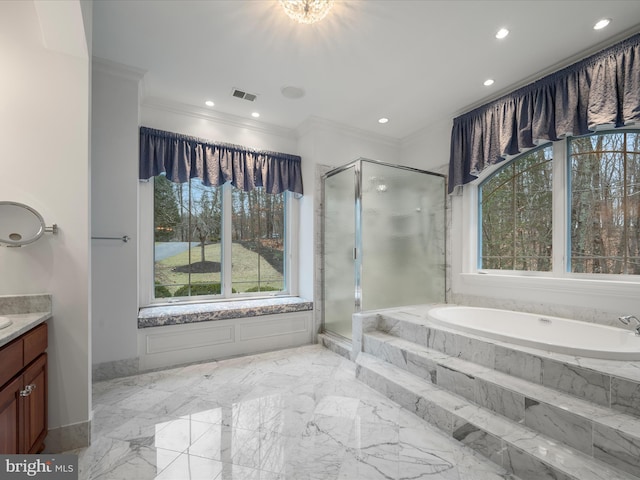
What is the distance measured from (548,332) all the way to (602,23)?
89.5 inches

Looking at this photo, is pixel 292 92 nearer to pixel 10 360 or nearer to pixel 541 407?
pixel 10 360

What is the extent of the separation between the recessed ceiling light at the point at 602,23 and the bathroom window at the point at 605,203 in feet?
2.76

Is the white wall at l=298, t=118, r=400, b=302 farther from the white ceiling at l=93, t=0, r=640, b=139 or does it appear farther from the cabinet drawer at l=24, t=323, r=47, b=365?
the cabinet drawer at l=24, t=323, r=47, b=365

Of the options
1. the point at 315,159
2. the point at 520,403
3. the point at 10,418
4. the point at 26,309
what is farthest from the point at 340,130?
the point at 10,418

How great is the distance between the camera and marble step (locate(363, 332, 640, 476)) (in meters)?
1.24

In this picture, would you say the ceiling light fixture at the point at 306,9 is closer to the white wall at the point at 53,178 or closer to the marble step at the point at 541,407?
the white wall at the point at 53,178

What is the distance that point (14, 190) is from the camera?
1493 millimetres

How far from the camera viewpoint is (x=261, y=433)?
1704 mm

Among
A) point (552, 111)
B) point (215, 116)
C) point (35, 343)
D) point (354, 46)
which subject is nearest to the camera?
point (35, 343)

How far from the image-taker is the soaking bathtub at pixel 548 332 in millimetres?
1616

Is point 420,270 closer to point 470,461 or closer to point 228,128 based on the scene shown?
point 470,461

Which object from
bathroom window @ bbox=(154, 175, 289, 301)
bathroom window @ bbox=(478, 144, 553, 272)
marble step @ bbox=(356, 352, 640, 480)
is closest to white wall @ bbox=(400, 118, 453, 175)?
bathroom window @ bbox=(478, 144, 553, 272)

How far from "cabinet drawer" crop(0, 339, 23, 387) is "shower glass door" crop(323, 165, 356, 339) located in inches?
93.8

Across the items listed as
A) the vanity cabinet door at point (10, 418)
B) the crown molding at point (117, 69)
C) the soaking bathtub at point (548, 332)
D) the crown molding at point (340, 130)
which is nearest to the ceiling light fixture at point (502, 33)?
the crown molding at point (340, 130)
